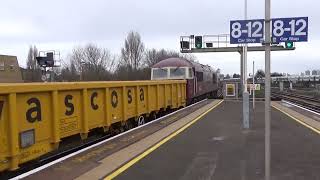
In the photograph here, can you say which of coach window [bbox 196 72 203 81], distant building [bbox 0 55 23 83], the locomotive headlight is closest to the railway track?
coach window [bbox 196 72 203 81]

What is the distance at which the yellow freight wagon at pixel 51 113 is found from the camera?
902 cm

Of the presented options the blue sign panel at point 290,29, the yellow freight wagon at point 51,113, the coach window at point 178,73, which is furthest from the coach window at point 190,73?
the blue sign panel at point 290,29

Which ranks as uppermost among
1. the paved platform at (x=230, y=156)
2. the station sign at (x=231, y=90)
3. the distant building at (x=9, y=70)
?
the distant building at (x=9, y=70)

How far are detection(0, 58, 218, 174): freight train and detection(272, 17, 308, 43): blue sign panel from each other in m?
4.52

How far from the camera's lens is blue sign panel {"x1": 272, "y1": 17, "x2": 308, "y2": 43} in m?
7.25

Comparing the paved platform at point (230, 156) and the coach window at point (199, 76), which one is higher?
the coach window at point (199, 76)

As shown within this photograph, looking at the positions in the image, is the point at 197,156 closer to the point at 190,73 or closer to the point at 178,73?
the point at 178,73

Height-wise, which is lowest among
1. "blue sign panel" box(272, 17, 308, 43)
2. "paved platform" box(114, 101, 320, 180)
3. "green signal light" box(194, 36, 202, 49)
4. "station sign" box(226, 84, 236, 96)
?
"paved platform" box(114, 101, 320, 180)

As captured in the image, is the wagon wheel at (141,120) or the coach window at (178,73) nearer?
the wagon wheel at (141,120)

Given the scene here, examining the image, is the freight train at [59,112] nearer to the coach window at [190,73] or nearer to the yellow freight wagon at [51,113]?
the yellow freight wagon at [51,113]

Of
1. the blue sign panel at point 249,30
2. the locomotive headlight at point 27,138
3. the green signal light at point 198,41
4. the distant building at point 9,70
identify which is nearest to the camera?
the blue sign panel at point 249,30

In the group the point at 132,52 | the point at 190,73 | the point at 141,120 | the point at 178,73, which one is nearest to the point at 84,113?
the point at 141,120

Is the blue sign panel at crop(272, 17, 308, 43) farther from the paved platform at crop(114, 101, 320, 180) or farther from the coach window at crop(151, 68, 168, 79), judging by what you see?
the coach window at crop(151, 68, 168, 79)

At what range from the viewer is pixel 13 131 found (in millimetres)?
9039
